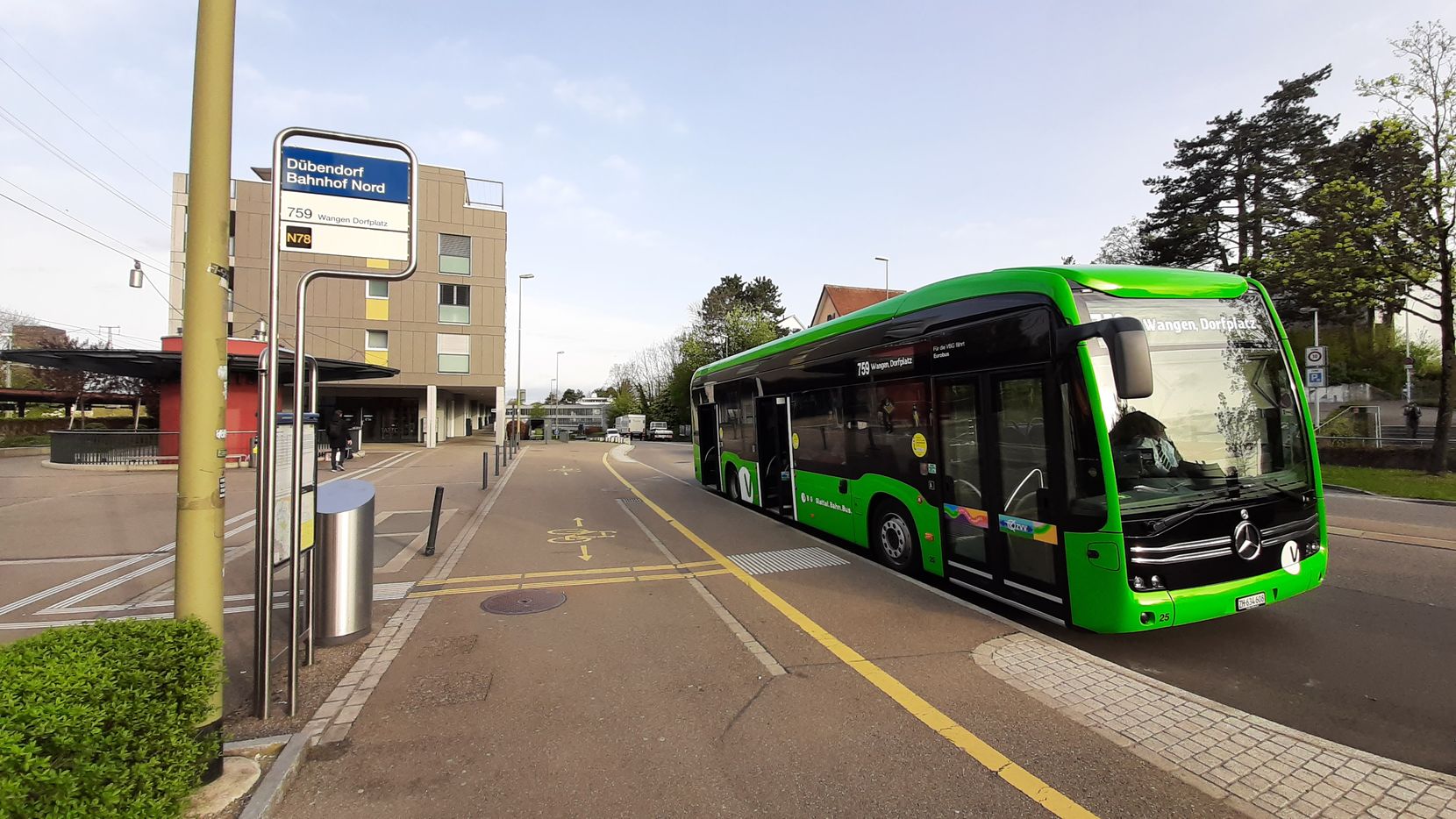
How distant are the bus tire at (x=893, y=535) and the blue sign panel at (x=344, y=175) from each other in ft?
18.4

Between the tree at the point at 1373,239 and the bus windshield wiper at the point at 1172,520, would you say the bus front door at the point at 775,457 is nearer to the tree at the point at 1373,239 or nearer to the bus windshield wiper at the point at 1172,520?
the bus windshield wiper at the point at 1172,520

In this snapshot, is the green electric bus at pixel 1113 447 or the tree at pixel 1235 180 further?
the tree at pixel 1235 180

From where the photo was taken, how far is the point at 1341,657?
467 centimetres

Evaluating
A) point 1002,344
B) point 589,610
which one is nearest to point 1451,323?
point 1002,344

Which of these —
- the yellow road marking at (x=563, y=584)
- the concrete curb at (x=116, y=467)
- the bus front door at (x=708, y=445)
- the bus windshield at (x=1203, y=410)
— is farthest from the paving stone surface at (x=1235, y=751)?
the concrete curb at (x=116, y=467)

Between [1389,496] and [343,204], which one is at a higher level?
[343,204]

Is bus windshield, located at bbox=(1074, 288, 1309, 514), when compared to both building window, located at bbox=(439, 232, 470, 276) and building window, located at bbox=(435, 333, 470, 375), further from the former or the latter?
building window, located at bbox=(439, 232, 470, 276)

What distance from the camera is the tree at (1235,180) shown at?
29.7m

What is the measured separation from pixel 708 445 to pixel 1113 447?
36.6ft

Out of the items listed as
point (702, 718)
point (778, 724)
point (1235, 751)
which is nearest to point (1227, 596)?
point (1235, 751)

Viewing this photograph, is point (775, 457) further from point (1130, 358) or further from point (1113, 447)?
point (1130, 358)

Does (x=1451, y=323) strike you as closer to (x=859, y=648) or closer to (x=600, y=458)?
(x=859, y=648)

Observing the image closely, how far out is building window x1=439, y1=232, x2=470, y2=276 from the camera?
34.4 meters

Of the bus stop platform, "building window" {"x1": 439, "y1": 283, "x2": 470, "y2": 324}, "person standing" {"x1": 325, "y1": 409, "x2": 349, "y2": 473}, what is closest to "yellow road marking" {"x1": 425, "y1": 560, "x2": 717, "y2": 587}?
the bus stop platform
